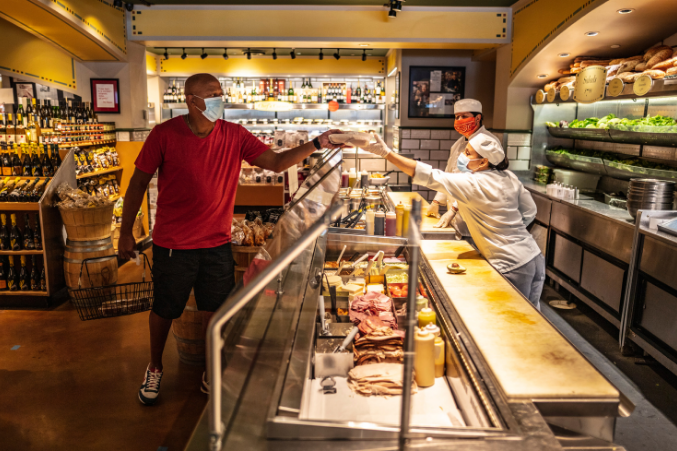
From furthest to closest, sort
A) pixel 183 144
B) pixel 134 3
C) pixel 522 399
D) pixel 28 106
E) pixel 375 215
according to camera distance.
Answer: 1. pixel 134 3
2. pixel 28 106
3. pixel 375 215
4. pixel 183 144
5. pixel 522 399

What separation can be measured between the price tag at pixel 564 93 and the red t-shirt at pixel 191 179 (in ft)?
14.4

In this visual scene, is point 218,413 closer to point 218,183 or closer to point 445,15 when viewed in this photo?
point 218,183

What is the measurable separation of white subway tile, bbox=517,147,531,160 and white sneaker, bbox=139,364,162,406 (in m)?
5.94

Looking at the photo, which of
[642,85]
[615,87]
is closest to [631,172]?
[615,87]

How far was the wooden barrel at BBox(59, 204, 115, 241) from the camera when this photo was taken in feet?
15.2

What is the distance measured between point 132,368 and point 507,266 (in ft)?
8.69

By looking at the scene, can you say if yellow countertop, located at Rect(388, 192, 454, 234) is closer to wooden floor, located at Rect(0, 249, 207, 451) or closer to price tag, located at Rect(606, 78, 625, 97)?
wooden floor, located at Rect(0, 249, 207, 451)

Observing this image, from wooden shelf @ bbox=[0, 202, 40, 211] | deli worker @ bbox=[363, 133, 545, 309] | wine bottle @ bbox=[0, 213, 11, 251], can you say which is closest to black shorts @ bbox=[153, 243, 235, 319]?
deli worker @ bbox=[363, 133, 545, 309]

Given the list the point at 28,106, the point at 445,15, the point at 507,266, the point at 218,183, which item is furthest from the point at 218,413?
the point at 445,15

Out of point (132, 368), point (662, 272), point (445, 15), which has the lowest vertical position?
point (132, 368)

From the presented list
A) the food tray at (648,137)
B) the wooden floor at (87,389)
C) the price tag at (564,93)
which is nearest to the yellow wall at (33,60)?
the wooden floor at (87,389)

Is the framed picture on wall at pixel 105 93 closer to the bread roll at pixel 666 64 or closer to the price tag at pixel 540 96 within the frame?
the price tag at pixel 540 96

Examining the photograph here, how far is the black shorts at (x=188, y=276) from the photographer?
2900 millimetres

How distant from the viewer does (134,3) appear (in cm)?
710
